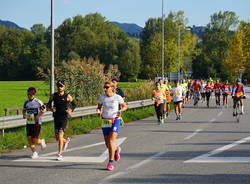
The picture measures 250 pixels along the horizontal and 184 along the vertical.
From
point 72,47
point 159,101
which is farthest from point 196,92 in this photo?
point 72,47

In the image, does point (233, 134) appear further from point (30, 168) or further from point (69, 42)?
point (69, 42)

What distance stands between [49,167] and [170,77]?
39.2m

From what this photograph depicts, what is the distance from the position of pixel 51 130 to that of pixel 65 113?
14.9ft

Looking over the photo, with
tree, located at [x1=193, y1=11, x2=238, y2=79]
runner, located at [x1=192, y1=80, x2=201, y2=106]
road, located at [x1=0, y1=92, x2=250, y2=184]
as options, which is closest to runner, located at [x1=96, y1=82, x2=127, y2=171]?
road, located at [x1=0, y1=92, x2=250, y2=184]

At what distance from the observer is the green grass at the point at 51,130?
12.2 m

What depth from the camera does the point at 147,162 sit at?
9.54 metres

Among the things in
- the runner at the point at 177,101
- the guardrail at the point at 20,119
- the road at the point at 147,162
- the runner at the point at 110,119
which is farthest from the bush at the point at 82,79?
the runner at the point at 110,119

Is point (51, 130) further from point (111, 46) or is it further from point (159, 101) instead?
point (111, 46)

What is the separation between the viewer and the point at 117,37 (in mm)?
110312

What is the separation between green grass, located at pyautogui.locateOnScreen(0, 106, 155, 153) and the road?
0.63 metres

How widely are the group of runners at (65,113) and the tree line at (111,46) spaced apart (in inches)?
3380

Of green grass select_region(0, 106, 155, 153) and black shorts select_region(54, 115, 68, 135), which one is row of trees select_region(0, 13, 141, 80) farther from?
black shorts select_region(54, 115, 68, 135)

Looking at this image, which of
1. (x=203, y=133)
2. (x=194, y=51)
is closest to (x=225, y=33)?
(x=194, y=51)

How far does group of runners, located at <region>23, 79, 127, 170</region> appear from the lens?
9.20 metres
